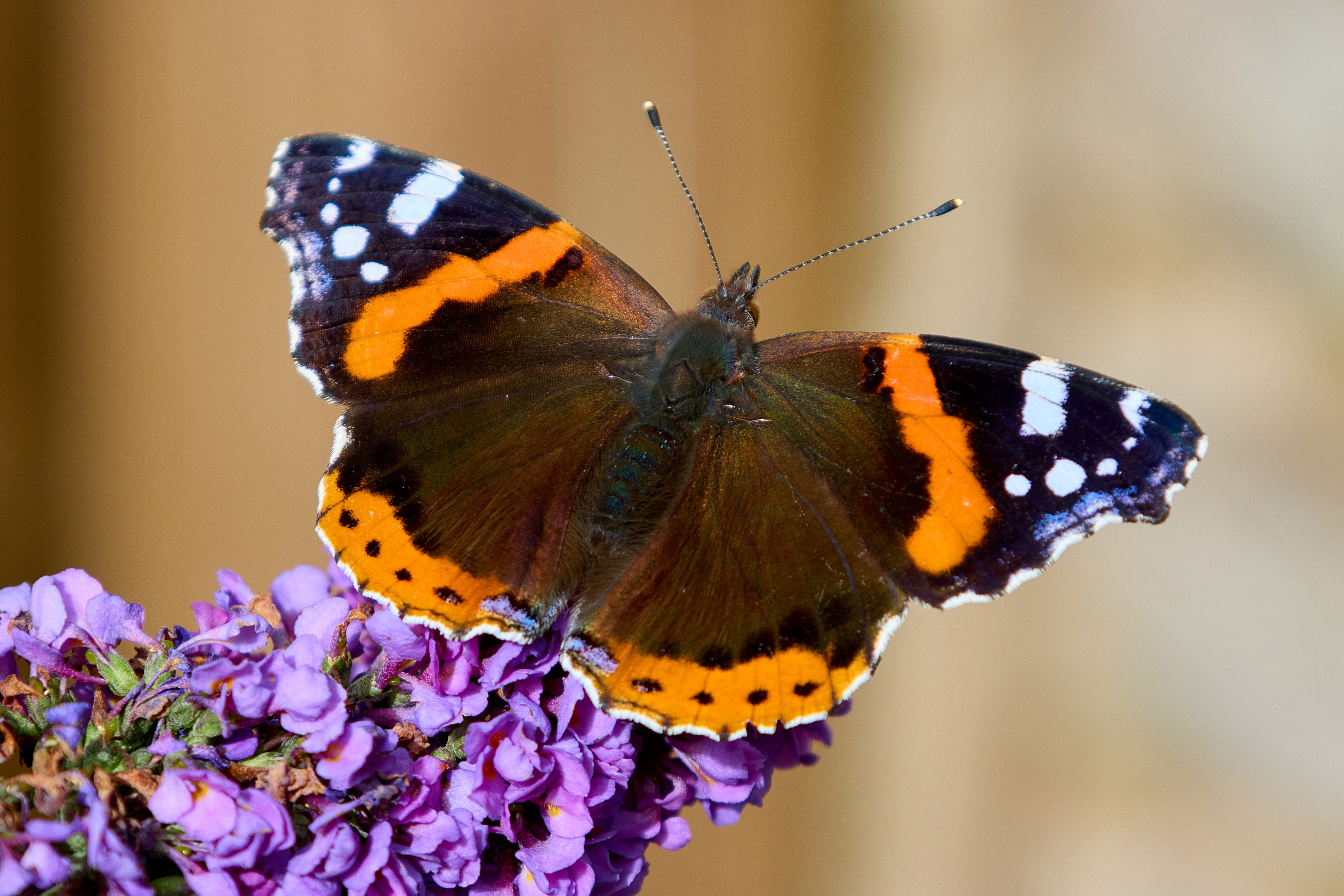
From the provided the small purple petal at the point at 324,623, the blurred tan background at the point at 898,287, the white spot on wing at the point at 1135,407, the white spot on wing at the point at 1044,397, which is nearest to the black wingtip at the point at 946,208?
the white spot on wing at the point at 1044,397

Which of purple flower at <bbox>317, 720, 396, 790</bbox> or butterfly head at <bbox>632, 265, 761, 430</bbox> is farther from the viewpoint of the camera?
butterfly head at <bbox>632, 265, 761, 430</bbox>

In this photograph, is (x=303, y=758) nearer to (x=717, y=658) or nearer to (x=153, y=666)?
(x=153, y=666)

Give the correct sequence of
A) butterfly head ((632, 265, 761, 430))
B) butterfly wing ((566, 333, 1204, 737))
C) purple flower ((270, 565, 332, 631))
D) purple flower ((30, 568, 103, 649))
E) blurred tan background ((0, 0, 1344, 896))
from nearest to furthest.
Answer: purple flower ((30, 568, 103, 649)) → butterfly wing ((566, 333, 1204, 737)) → purple flower ((270, 565, 332, 631)) → butterfly head ((632, 265, 761, 430)) → blurred tan background ((0, 0, 1344, 896))

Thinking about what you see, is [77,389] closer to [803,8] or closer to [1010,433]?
[803,8]

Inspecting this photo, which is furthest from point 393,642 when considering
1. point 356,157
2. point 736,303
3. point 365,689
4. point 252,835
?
point 736,303

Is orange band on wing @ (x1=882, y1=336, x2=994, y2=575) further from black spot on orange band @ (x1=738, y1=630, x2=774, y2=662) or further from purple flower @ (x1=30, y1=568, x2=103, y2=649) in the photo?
purple flower @ (x1=30, y1=568, x2=103, y2=649)

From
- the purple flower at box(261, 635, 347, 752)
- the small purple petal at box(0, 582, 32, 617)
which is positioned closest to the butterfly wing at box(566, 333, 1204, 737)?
the purple flower at box(261, 635, 347, 752)

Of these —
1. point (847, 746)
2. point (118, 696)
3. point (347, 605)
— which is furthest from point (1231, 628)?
point (118, 696)
